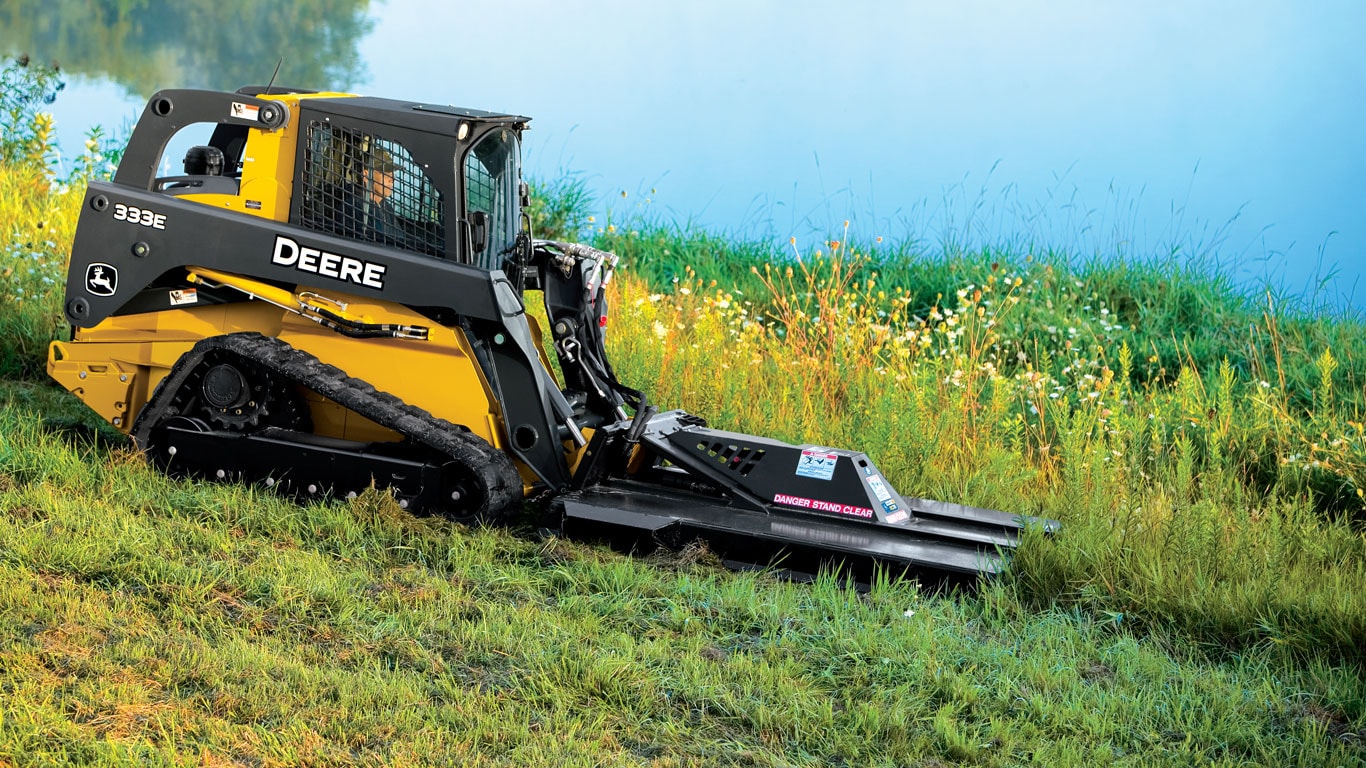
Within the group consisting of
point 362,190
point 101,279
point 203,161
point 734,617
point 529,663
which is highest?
point 203,161

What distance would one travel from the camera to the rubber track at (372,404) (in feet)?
17.4

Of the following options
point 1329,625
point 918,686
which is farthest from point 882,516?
point 1329,625

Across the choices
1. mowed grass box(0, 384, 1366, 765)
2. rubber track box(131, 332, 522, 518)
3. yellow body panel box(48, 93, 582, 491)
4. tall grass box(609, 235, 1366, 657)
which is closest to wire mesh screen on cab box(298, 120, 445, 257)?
yellow body panel box(48, 93, 582, 491)

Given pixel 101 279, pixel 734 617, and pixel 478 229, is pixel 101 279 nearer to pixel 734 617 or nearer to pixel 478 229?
pixel 478 229

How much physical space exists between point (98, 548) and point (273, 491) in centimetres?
82

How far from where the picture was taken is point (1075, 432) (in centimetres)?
609

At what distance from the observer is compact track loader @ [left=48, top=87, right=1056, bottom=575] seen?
534 cm

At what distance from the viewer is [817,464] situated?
532 centimetres

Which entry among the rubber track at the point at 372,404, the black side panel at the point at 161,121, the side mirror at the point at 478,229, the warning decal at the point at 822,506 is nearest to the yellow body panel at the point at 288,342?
the rubber track at the point at 372,404

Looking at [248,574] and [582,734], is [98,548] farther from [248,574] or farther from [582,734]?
[582,734]

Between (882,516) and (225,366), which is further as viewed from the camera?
(225,366)

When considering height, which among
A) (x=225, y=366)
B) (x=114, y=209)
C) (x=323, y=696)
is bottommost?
(x=323, y=696)

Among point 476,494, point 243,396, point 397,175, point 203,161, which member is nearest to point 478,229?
point 397,175

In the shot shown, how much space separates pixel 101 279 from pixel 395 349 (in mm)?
1390
